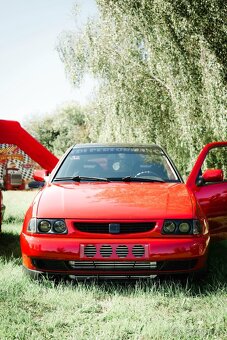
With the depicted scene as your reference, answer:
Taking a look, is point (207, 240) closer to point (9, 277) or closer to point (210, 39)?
point (9, 277)

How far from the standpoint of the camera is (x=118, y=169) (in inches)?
218

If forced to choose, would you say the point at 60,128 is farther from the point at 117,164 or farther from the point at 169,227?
the point at 169,227

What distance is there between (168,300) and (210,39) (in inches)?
318

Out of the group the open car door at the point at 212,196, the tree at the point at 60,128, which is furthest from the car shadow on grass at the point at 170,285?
the tree at the point at 60,128

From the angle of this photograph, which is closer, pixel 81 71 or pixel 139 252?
pixel 139 252

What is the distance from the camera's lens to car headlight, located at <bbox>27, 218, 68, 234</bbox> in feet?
13.9

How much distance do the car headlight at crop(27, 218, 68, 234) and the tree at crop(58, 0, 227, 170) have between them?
288 inches

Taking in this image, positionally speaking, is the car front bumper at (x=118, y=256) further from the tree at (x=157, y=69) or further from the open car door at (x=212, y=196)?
the tree at (x=157, y=69)

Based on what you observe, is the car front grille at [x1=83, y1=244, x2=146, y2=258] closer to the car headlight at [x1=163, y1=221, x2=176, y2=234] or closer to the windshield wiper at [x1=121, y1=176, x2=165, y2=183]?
the car headlight at [x1=163, y1=221, x2=176, y2=234]

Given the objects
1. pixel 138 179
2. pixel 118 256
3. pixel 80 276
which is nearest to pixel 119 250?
pixel 118 256

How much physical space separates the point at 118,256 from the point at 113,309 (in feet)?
1.81

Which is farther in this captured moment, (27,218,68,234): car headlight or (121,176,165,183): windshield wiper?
(121,176,165,183): windshield wiper

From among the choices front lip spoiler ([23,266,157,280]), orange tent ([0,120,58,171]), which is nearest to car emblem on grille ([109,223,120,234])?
front lip spoiler ([23,266,157,280])

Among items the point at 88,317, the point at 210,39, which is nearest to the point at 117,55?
the point at 210,39
